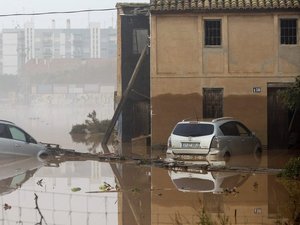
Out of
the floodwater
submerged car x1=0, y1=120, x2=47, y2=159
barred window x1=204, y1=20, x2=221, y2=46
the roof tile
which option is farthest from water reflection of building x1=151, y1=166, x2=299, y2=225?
the roof tile

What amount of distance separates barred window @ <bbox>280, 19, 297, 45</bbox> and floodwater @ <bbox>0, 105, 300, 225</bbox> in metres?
7.52

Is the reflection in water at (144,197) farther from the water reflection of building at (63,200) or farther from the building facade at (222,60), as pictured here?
the building facade at (222,60)

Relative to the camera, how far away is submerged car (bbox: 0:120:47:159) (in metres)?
21.7

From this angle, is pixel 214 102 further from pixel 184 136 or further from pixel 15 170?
pixel 15 170

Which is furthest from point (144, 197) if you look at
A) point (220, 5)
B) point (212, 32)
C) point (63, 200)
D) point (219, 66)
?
point (220, 5)

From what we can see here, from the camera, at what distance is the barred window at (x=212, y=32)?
1054 inches

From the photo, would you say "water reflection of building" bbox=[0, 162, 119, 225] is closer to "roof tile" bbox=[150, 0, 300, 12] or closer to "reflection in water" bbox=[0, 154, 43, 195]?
"reflection in water" bbox=[0, 154, 43, 195]

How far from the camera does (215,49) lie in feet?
87.4

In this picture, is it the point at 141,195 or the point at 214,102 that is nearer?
the point at 141,195

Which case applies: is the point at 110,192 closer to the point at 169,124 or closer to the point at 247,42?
the point at 169,124

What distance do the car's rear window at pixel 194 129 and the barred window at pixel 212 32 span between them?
23.8ft

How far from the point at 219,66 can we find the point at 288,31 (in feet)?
11.0

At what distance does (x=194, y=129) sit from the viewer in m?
20.2

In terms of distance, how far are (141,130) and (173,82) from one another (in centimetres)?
525
